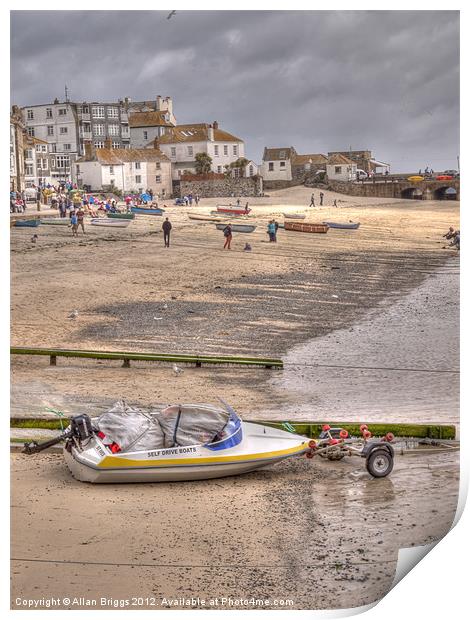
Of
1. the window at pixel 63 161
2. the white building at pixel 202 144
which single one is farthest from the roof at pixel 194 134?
the window at pixel 63 161

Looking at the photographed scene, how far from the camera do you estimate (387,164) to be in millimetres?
6730

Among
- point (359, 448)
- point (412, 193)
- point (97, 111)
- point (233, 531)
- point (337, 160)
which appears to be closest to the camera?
point (233, 531)

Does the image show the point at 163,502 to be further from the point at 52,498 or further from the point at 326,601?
the point at 326,601

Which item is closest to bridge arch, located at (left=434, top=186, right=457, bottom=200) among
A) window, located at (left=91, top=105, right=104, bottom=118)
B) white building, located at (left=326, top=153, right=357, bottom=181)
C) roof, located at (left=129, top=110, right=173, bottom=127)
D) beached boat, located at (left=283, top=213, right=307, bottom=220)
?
white building, located at (left=326, top=153, right=357, bottom=181)

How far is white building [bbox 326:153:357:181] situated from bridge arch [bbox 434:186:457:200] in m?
0.60

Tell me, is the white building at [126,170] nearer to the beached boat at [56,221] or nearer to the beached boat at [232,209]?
the beached boat at [56,221]

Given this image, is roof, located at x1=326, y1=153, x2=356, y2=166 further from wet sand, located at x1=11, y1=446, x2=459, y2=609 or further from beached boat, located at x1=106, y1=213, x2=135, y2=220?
wet sand, located at x1=11, y1=446, x2=459, y2=609

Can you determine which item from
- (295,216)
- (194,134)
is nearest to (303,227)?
(295,216)

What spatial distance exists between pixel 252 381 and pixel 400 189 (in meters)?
1.68

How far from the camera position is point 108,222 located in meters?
7.16

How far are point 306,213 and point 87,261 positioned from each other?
156 centimetres

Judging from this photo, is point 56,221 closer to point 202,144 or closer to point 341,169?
point 202,144

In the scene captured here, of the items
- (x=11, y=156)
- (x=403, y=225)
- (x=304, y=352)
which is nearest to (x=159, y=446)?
(x=304, y=352)

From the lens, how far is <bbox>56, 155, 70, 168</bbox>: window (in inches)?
276
